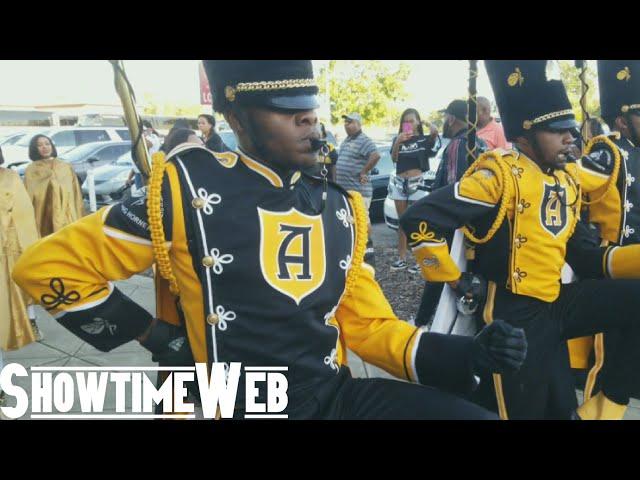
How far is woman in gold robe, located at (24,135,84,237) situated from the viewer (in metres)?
5.50

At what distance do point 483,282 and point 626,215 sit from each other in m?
1.15

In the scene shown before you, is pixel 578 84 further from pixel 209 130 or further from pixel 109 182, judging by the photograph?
pixel 109 182

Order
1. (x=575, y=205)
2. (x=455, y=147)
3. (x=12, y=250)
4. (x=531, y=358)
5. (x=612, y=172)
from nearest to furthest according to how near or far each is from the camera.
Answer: (x=531, y=358)
(x=575, y=205)
(x=612, y=172)
(x=12, y=250)
(x=455, y=147)

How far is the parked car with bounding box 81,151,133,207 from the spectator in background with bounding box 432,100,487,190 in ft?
17.3

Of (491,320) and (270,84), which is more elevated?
(270,84)

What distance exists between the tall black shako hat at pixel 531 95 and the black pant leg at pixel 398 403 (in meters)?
1.58

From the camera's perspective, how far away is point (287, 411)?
1707 millimetres

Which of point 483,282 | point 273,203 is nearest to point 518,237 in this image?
point 483,282

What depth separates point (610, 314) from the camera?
9.03 feet

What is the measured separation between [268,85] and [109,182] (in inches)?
336

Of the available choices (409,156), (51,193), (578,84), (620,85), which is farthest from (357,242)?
(409,156)

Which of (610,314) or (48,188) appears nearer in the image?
(610,314)

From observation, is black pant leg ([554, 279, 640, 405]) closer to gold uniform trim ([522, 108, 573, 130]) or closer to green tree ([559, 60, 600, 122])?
gold uniform trim ([522, 108, 573, 130])

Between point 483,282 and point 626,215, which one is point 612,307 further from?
point 626,215
